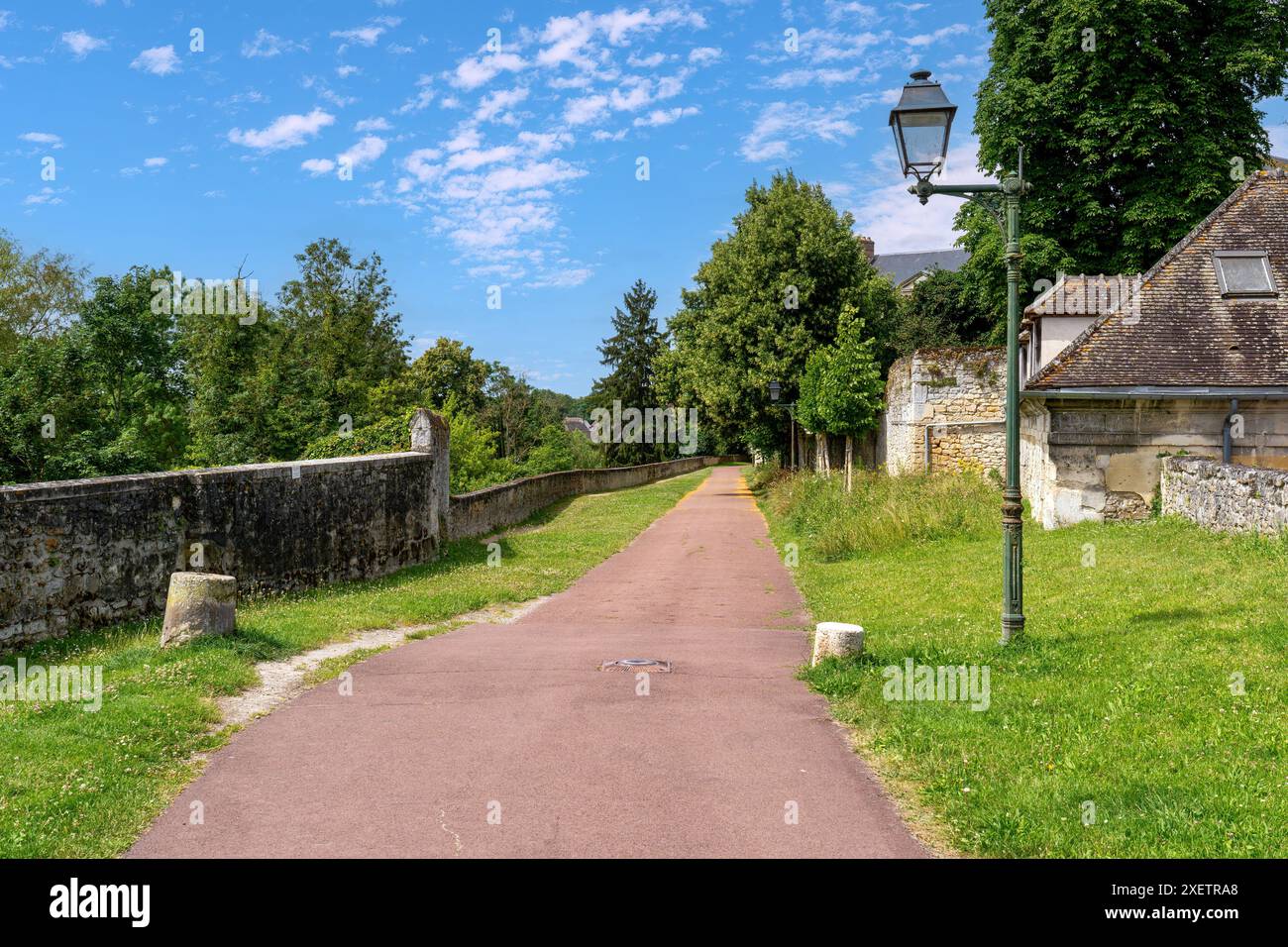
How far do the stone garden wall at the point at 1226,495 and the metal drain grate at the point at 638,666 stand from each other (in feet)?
26.5

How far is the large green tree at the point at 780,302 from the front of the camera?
33.4 meters

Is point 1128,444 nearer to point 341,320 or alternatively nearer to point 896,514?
point 896,514

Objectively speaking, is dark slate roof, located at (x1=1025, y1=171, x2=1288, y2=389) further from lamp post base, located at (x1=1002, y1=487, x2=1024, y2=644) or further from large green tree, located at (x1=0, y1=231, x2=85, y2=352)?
large green tree, located at (x1=0, y1=231, x2=85, y2=352)

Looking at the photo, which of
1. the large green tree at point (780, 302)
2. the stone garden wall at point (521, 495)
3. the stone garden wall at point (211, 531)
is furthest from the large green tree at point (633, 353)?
the stone garden wall at point (211, 531)

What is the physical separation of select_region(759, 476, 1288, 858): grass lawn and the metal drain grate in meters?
1.41

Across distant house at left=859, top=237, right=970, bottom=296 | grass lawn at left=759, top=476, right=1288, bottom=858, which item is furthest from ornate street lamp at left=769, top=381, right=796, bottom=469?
distant house at left=859, top=237, right=970, bottom=296

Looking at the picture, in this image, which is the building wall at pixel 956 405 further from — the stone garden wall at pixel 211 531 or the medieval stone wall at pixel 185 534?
the medieval stone wall at pixel 185 534

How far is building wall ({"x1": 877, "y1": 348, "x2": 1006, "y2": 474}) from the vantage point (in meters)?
23.3

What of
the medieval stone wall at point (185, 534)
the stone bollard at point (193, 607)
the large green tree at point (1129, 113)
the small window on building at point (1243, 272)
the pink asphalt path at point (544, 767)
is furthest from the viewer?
the large green tree at point (1129, 113)

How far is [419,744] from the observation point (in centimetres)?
614

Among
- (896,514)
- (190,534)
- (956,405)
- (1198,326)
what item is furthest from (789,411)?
(190,534)

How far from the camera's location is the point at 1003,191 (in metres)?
8.34

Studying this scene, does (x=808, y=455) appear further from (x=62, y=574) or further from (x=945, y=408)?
(x=62, y=574)

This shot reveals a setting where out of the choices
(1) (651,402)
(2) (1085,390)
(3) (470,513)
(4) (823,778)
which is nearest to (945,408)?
(2) (1085,390)
